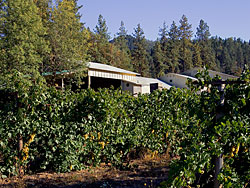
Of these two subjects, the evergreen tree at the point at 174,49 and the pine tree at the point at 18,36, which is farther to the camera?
the evergreen tree at the point at 174,49

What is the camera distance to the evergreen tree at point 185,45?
66125mm

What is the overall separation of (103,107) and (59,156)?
129cm

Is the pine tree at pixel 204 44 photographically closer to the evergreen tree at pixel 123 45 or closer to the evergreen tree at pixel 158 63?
the evergreen tree at pixel 158 63

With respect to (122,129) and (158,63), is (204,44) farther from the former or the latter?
(122,129)

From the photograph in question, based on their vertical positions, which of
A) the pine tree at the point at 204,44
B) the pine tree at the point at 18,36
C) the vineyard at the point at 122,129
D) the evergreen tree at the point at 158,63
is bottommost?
the vineyard at the point at 122,129

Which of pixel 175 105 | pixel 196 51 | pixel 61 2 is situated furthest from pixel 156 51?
pixel 175 105

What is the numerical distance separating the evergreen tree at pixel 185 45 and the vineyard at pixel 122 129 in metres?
61.4

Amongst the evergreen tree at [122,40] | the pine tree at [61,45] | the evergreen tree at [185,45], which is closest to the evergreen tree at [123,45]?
the evergreen tree at [122,40]

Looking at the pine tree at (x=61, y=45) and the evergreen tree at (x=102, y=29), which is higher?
the evergreen tree at (x=102, y=29)

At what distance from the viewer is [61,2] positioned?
21172 mm

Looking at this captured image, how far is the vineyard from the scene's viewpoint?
11.1ft

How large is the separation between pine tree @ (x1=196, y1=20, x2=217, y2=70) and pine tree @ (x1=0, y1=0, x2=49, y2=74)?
60.6 m

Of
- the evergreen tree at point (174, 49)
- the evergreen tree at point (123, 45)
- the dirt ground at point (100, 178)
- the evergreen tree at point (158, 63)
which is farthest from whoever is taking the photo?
the evergreen tree at point (174, 49)

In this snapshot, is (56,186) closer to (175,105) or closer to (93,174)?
(93,174)
